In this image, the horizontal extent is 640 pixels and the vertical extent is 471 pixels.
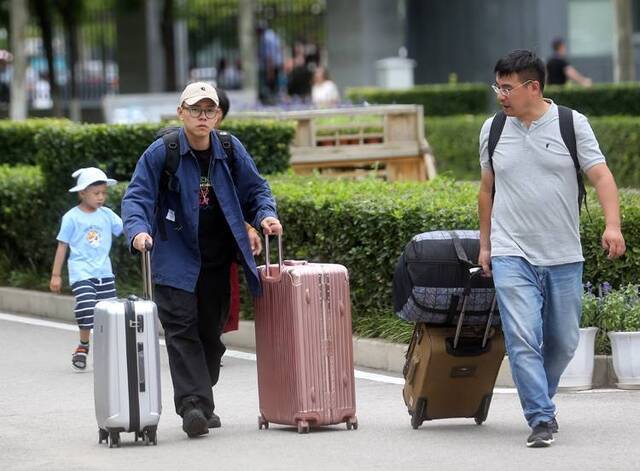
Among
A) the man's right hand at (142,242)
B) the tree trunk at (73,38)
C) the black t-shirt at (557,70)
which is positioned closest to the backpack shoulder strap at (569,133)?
the man's right hand at (142,242)

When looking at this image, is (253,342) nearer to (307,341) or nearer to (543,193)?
(307,341)

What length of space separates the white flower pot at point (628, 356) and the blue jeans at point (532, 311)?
6.05ft

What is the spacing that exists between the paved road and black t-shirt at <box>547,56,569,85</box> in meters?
18.6

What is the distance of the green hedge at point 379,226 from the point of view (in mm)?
10586

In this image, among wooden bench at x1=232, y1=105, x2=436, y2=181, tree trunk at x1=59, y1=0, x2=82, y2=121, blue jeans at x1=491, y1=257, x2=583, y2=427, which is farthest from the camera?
tree trunk at x1=59, y1=0, x2=82, y2=121

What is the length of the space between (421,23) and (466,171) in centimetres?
1247

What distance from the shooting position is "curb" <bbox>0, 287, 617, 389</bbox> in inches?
396

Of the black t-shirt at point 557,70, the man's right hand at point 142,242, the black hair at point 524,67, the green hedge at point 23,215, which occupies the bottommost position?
the green hedge at point 23,215

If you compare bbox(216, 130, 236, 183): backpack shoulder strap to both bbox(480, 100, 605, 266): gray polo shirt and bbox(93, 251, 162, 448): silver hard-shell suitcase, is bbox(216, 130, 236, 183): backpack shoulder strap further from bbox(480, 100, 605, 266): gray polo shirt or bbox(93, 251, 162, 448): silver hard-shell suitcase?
bbox(480, 100, 605, 266): gray polo shirt

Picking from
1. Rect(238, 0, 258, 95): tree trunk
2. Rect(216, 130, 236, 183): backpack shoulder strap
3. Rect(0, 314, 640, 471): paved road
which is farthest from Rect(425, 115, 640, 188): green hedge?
Rect(216, 130, 236, 183): backpack shoulder strap

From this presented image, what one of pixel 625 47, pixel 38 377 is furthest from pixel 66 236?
pixel 625 47

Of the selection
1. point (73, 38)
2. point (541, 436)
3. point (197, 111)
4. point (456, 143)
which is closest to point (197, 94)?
point (197, 111)

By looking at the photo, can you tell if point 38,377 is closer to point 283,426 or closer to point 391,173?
point 283,426

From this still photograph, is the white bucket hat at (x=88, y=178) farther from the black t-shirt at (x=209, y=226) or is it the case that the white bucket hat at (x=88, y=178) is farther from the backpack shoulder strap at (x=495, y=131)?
the backpack shoulder strap at (x=495, y=131)
